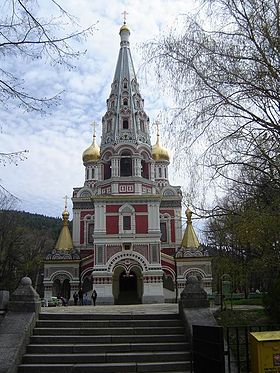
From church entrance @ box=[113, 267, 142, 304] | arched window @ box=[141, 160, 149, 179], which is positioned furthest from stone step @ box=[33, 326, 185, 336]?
arched window @ box=[141, 160, 149, 179]

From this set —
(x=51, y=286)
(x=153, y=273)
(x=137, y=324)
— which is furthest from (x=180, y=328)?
(x=51, y=286)

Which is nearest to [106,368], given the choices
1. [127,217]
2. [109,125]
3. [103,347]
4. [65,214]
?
[103,347]

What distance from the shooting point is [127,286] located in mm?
39625

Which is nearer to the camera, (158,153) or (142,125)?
(142,125)

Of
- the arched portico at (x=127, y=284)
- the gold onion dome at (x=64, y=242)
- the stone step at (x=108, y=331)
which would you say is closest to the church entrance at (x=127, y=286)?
Answer: the arched portico at (x=127, y=284)

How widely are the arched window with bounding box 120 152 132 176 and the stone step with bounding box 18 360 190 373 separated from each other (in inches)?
1243

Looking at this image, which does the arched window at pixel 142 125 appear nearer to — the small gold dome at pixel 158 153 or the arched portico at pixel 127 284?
the small gold dome at pixel 158 153

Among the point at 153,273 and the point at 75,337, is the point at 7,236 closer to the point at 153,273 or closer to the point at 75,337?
the point at 153,273

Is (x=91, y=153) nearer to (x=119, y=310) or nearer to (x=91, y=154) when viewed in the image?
(x=91, y=154)

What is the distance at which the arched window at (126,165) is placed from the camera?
40491 millimetres

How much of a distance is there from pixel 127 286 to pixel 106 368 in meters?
31.0

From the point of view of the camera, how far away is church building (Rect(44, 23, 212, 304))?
37312 millimetres

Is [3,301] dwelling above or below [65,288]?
above

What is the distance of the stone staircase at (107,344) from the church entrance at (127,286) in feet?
87.5
